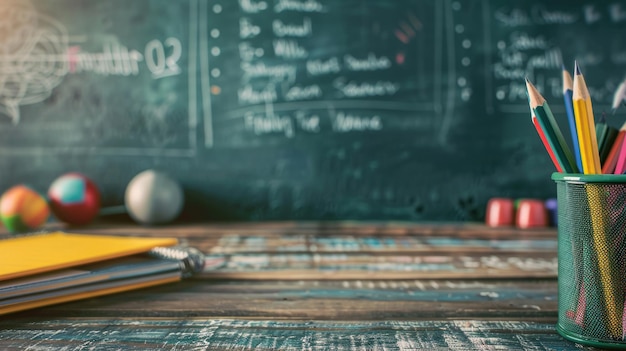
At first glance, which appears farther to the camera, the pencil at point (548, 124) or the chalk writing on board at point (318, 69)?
the chalk writing on board at point (318, 69)

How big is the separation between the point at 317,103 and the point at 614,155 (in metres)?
1.44

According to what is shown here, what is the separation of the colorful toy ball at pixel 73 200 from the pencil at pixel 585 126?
153cm

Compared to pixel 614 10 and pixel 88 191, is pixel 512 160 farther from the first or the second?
pixel 88 191

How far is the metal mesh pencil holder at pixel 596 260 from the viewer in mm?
546

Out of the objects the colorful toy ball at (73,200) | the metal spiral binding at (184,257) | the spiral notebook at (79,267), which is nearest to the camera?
the spiral notebook at (79,267)

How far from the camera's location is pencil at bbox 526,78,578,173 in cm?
→ 58

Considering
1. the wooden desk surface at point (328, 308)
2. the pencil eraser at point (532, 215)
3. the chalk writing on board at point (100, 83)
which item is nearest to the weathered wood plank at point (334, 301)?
the wooden desk surface at point (328, 308)

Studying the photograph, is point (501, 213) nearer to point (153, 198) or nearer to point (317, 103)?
point (317, 103)

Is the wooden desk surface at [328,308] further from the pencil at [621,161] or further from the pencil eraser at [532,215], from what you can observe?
the pencil eraser at [532,215]

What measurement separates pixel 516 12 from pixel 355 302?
1581 mm

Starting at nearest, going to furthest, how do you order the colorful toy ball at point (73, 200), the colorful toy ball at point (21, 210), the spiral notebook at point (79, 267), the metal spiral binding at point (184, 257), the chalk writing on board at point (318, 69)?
the spiral notebook at point (79, 267)
the metal spiral binding at point (184, 257)
the colorful toy ball at point (21, 210)
the colorful toy ball at point (73, 200)
the chalk writing on board at point (318, 69)

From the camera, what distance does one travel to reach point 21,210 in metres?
1.63

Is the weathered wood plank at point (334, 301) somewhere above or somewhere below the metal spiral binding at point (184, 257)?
below

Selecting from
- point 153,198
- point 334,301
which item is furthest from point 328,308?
point 153,198
